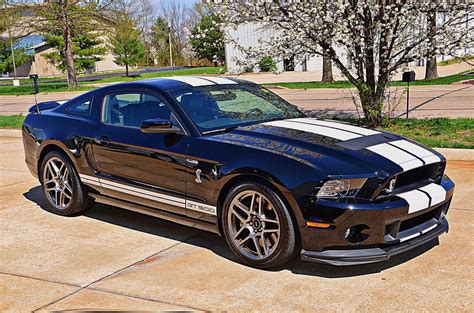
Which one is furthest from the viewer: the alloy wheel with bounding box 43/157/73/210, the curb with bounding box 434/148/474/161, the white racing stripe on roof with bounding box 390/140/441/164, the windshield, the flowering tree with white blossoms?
the flowering tree with white blossoms

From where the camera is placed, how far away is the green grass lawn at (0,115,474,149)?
8.38 metres

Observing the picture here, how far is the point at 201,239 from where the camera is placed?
487 centimetres

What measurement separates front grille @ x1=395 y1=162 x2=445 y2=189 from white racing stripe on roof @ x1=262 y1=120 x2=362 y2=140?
584mm

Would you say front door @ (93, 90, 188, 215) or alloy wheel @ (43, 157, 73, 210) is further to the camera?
alloy wheel @ (43, 157, 73, 210)

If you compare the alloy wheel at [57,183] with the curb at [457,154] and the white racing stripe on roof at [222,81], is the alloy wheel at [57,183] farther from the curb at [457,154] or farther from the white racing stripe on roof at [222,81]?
the curb at [457,154]

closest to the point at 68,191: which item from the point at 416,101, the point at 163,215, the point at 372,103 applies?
the point at 163,215

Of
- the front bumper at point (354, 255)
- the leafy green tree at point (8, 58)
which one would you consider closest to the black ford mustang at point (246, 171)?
the front bumper at point (354, 255)

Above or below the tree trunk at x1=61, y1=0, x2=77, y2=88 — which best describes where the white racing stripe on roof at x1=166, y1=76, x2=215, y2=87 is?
below

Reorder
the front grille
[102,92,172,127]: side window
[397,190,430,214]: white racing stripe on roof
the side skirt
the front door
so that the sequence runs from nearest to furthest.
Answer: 1. [397,190,430,214]: white racing stripe on roof
2. the front grille
3. the side skirt
4. the front door
5. [102,92,172,127]: side window

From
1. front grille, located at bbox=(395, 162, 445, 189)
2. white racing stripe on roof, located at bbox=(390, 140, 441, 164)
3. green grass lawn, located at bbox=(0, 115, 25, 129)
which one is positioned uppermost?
white racing stripe on roof, located at bbox=(390, 140, 441, 164)

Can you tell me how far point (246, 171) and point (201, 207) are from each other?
59 cm

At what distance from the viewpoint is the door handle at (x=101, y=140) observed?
5.09 metres

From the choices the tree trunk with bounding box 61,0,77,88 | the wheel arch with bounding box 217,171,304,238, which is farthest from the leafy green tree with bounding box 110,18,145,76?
the wheel arch with bounding box 217,171,304,238

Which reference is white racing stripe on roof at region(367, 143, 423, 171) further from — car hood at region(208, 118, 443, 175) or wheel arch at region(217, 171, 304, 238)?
wheel arch at region(217, 171, 304, 238)
